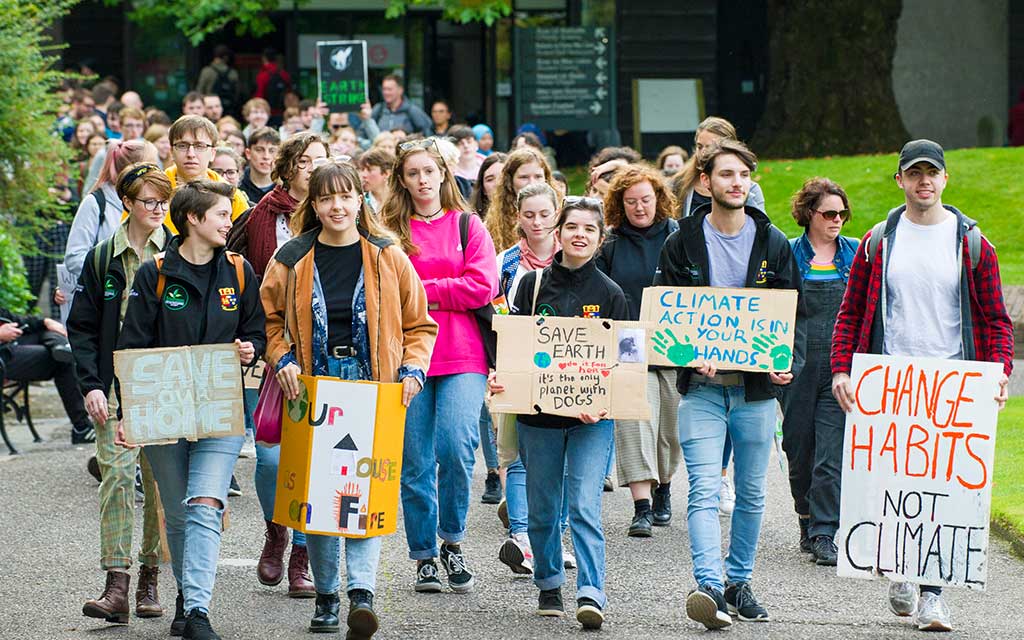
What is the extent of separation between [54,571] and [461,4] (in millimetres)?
15479

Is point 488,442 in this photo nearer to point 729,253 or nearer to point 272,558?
point 272,558

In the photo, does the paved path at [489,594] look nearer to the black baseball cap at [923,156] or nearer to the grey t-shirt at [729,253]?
the grey t-shirt at [729,253]

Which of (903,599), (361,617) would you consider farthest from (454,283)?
(903,599)

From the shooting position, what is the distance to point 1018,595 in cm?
771

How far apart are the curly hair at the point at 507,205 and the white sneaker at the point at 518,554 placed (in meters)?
1.78

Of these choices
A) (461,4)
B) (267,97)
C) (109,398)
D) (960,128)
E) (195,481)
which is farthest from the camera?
(960,128)

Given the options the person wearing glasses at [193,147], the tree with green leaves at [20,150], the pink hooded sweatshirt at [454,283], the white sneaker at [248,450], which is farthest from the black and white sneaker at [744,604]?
the tree with green leaves at [20,150]

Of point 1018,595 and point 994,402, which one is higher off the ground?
point 994,402

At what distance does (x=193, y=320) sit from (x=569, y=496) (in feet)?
5.59

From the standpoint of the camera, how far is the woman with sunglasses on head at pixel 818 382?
8.45 metres

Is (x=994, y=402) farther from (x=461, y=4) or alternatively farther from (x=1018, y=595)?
(x=461, y=4)

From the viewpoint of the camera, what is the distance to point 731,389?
23.3 ft

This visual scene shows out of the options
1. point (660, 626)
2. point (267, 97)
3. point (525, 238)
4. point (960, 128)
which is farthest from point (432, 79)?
point (660, 626)

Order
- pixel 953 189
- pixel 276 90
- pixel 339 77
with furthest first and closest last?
pixel 276 90, pixel 953 189, pixel 339 77
